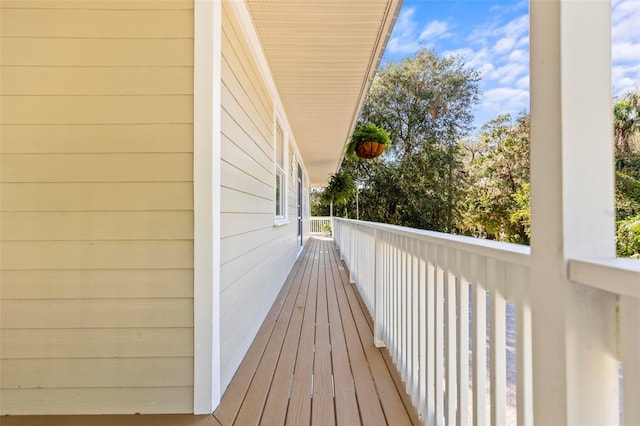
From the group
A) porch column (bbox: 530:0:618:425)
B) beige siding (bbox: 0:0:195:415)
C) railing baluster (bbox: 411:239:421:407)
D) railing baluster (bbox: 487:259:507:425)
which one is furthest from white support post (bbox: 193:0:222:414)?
porch column (bbox: 530:0:618:425)

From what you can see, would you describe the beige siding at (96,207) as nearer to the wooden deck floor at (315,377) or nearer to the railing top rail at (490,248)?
the wooden deck floor at (315,377)

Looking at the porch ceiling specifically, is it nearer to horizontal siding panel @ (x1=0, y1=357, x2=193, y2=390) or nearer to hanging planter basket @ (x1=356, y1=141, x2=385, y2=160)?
hanging planter basket @ (x1=356, y1=141, x2=385, y2=160)

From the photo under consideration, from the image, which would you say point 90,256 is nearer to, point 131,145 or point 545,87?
A: point 131,145

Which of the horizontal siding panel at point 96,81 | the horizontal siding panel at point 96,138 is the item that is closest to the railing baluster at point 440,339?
the horizontal siding panel at point 96,138

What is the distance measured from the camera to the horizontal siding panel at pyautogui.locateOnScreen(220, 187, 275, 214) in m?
1.76

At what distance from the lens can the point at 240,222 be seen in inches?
82.0

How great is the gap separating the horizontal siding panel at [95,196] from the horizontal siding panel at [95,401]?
95 cm

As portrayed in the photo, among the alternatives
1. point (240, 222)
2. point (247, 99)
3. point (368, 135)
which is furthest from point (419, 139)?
point (240, 222)

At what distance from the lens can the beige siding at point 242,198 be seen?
5.81 ft

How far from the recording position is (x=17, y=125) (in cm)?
155

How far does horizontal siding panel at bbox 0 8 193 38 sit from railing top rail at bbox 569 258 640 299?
1.85 m

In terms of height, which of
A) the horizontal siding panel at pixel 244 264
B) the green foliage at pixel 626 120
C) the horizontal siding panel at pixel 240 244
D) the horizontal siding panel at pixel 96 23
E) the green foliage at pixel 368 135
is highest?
the green foliage at pixel 368 135

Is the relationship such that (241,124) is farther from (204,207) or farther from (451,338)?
(451,338)

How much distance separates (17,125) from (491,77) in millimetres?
17365
